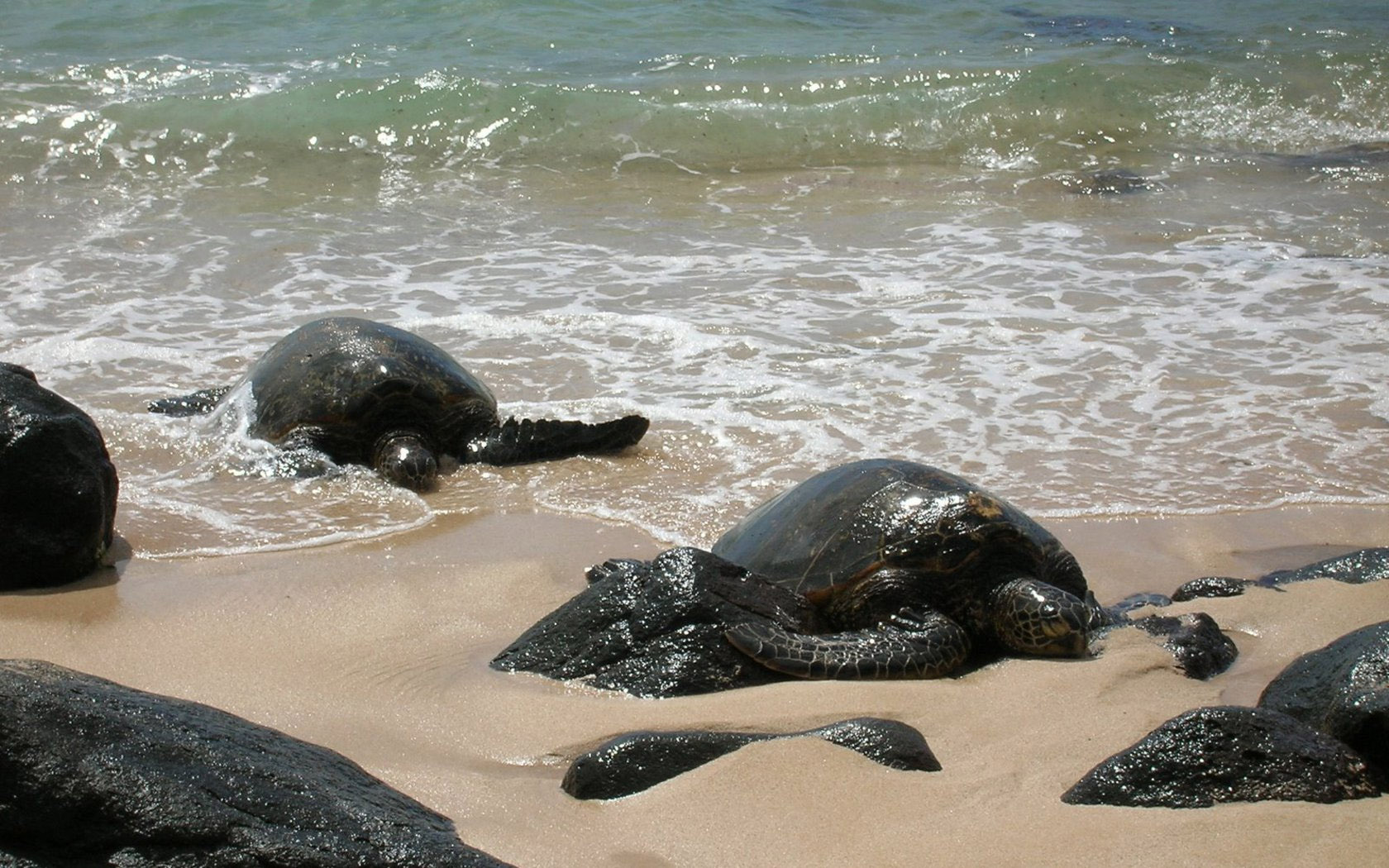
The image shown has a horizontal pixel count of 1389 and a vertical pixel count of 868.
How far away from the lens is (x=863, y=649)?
3.84 m

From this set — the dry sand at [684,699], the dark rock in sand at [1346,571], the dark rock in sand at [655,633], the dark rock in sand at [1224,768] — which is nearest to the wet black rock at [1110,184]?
the dry sand at [684,699]

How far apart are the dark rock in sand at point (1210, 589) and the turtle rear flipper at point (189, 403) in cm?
441

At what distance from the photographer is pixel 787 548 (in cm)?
432

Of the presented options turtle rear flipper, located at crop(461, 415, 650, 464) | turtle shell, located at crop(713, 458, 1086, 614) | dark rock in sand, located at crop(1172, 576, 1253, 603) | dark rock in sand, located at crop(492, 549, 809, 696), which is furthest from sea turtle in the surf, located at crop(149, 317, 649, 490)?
dark rock in sand, located at crop(1172, 576, 1253, 603)

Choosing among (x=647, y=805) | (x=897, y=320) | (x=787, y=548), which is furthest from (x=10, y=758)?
(x=897, y=320)

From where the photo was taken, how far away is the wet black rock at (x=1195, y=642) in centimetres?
381

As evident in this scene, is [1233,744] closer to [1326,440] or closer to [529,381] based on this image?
[1326,440]

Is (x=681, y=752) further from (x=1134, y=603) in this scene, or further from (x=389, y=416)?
(x=389, y=416)

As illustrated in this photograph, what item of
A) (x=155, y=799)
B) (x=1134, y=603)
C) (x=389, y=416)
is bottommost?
(x=1134, y=603)

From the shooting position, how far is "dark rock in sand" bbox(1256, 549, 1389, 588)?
455 centimetres

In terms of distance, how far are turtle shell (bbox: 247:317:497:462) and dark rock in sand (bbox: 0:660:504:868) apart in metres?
3.88

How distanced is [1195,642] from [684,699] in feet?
4.82

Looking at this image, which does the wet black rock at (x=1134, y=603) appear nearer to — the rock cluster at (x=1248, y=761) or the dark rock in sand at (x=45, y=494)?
the rock cluster at (x=1248, y=761)

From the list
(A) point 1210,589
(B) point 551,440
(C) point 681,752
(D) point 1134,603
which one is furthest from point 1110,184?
(C) point 681,752
